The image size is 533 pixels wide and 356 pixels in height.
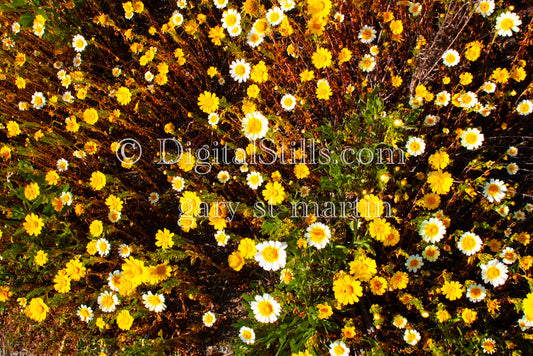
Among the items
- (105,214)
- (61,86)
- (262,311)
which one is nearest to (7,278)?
(105,214)

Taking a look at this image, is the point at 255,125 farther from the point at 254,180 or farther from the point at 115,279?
the point at 115,279

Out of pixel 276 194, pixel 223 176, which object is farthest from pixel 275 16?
pixel 276 194

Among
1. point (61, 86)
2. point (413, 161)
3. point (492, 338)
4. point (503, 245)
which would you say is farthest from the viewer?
point (61, 86)

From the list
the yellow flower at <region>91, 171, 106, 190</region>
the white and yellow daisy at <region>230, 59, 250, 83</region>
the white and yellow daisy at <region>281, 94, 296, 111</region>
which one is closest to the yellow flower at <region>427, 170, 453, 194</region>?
the white and yellow daisy at <region>281, 94, 296, 111</region>

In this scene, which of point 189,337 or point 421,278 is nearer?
point 421,278

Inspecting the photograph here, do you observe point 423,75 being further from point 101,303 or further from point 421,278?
point 101,303

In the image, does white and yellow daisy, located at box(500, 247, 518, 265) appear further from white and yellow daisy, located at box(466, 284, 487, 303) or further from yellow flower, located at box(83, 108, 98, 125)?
yellow flower, located at box(83, 108, 98, 125)
